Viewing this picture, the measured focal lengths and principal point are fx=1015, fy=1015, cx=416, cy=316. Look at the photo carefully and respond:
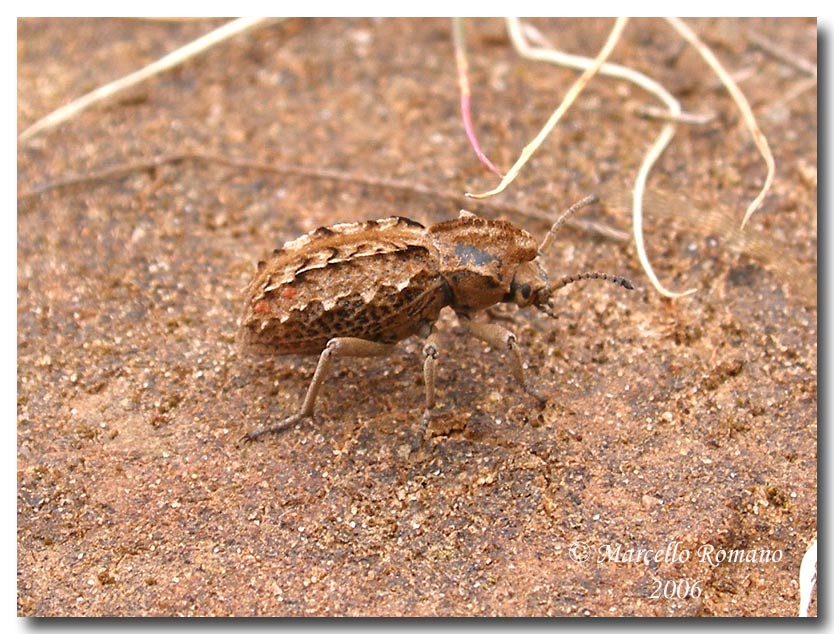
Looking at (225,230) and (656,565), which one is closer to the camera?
(656,565)

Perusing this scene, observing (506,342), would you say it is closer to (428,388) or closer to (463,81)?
(428,388)

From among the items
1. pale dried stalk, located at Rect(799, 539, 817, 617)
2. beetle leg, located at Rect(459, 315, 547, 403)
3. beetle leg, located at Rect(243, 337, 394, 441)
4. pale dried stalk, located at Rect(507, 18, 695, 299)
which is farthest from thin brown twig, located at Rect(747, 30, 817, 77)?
beetle leg, located at Rect(243, 337, 394, 441)

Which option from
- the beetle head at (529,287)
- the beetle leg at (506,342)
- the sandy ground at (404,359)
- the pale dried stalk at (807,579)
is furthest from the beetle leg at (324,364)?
the pale dried stalk at (807,579)

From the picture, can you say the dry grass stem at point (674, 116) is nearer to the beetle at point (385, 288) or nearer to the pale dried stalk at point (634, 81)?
the pale dried stalk at point (634, 81)
